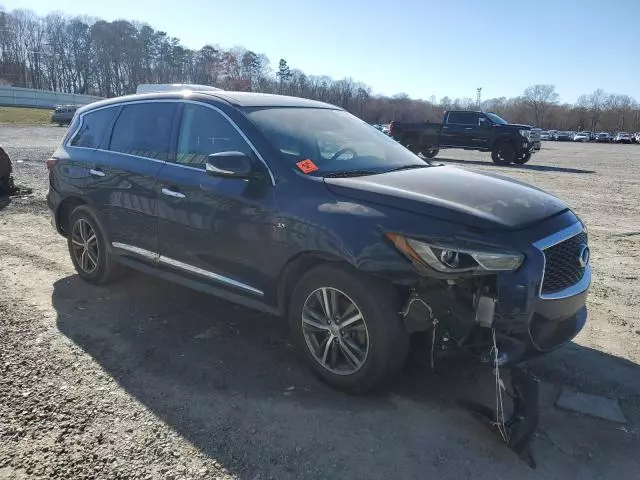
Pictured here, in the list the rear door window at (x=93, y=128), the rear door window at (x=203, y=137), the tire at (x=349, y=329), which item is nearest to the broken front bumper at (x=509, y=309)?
the tire at (x=349, y=329)

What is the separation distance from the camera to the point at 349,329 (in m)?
3.28

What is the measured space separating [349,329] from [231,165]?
1331 mm

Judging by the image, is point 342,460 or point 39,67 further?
point 39,67

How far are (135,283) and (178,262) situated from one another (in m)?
1.39

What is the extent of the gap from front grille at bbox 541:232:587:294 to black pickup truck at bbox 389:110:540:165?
18756 mm

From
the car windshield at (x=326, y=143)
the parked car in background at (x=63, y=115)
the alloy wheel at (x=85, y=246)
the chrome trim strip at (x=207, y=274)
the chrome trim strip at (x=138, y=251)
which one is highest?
the car windshield at (x=326, y=143)

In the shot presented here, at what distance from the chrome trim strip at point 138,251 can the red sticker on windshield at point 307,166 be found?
1595mm

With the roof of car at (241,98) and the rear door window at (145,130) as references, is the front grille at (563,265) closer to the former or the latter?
the roof of car at (241,98)

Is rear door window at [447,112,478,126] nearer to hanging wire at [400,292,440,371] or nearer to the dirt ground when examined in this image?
the dirt ground

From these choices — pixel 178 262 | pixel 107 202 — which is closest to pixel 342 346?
pixel 178 262

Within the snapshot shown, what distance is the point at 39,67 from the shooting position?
106 meters

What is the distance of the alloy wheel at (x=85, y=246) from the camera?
17.0ft

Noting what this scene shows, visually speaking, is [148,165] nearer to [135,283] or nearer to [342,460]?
[135,283]

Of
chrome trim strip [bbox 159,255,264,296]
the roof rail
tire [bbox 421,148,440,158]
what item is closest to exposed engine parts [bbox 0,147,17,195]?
the roof rail
